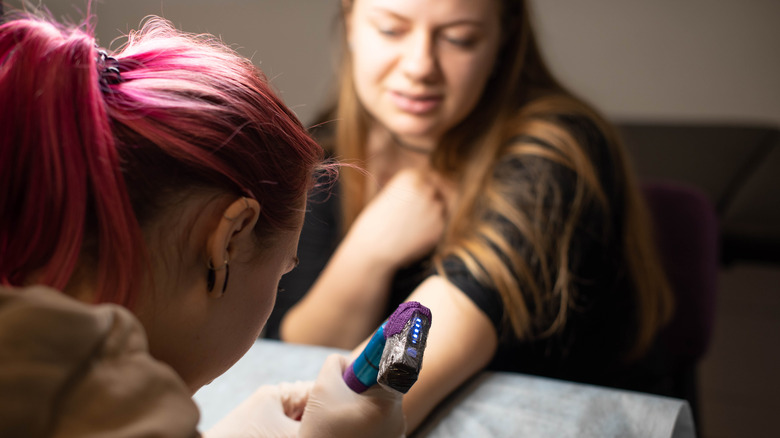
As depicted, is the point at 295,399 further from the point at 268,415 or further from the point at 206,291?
the point at 206,291

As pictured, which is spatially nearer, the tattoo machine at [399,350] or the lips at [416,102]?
the tattoo machine at [399,350]

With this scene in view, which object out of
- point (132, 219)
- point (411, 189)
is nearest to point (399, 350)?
point (132, 219)

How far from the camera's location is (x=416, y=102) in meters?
0.68

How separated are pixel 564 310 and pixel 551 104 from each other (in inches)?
9.3

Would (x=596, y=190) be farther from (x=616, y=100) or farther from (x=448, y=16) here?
(x=616, y=100)

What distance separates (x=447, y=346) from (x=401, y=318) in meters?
0.19

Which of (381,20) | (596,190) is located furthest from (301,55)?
(596,190)

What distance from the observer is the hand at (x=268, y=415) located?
444 millimetres

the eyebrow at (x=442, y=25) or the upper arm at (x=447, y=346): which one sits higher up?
the eyebrow at (x=442, y=25)

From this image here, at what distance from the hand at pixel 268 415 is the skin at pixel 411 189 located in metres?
0.08

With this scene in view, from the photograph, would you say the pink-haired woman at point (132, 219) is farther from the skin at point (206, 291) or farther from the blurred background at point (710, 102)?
the blurred background at point (710, 102)

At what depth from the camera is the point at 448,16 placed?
0.64 metres

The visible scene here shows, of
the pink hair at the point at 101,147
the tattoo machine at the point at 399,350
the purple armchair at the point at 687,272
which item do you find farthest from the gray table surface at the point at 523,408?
the purple armchair at the point at 687,272

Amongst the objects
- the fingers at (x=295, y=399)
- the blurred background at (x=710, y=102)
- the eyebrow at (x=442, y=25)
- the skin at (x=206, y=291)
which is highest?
the eyebrow at (x=442, y=25)
